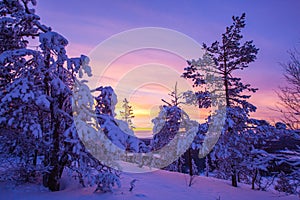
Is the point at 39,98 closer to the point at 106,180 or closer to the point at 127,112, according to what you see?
the point at 106,180

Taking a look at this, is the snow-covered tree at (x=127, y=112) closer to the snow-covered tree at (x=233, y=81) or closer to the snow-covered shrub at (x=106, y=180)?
the snow-covered tree at (x=233, y=81)

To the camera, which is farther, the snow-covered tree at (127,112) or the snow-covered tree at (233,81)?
the snow-covered tree at (127,112)

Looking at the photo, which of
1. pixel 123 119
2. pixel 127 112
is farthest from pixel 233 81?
pixel 127 112

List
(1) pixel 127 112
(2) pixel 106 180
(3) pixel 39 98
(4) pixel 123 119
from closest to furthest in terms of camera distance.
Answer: (3) pixel 39 98, (2) pixel 106 180, (4) pixel 123 119, (1) pixel 127 112

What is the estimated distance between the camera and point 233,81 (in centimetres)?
1541

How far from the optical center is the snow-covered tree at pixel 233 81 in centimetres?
1396

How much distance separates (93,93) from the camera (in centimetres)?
814

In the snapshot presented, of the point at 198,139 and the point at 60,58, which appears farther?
the point at 198,139

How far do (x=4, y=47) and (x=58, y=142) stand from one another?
4660 millimetres

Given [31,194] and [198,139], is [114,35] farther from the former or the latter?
[31,194]

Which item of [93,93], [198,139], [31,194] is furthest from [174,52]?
[31,194]

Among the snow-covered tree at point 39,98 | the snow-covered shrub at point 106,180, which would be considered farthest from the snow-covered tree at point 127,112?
the snow-covered shrub at point 106,180

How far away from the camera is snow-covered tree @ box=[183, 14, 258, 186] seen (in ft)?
45.8

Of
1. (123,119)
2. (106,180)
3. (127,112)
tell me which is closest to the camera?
(106,180)
